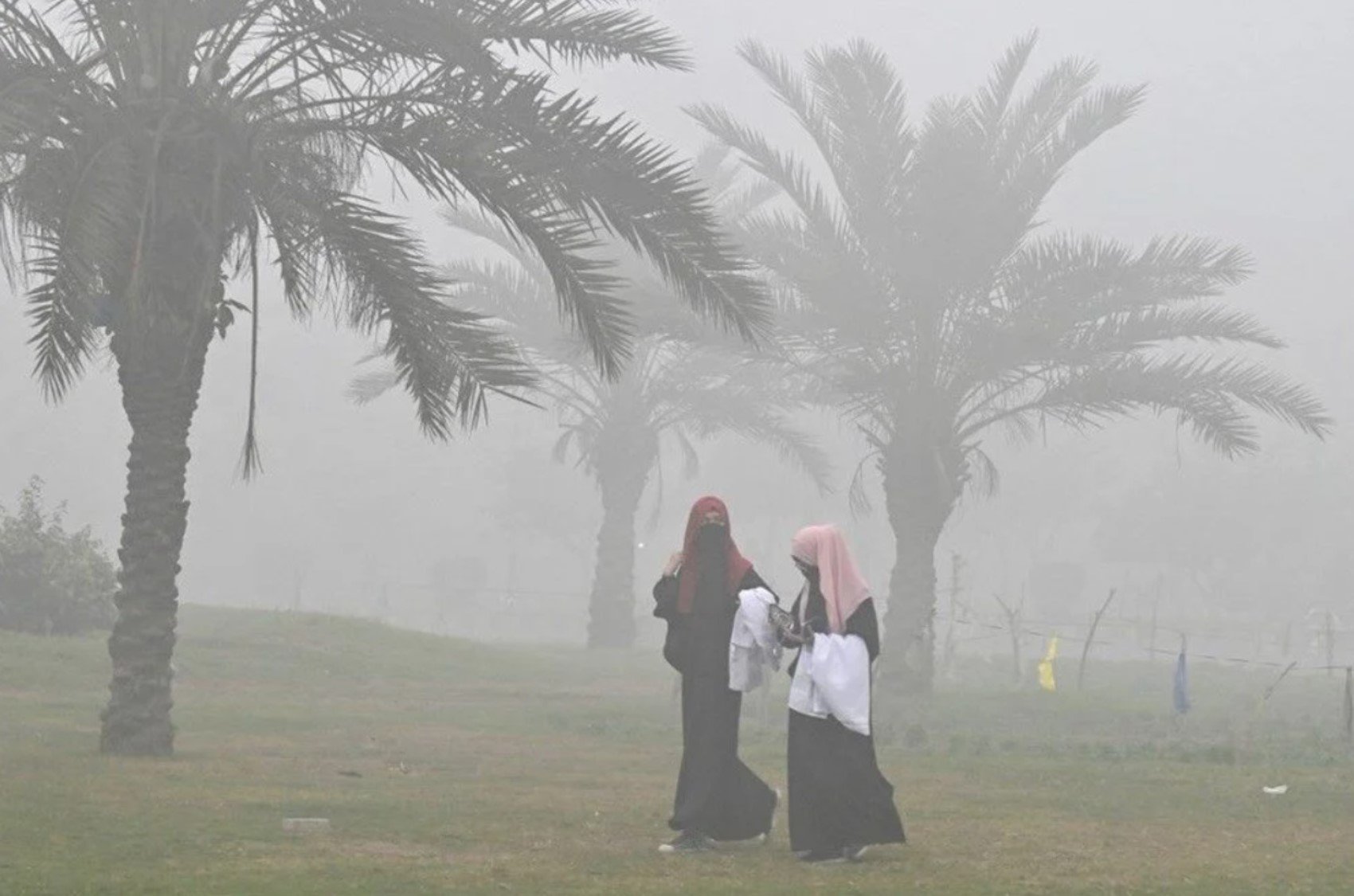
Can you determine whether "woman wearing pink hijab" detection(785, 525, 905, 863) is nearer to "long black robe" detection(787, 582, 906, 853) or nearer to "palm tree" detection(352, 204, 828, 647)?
"long black robe" detection(787, 582, 906, 853)

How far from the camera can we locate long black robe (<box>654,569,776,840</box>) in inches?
381

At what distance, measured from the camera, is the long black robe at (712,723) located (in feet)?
31.8

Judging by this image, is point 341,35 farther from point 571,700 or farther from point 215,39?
point 571,700

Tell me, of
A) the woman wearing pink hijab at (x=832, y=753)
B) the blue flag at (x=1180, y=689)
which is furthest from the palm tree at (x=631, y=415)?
the woman wearing pink hijab at (x=832, y=753)

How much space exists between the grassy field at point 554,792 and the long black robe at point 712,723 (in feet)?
0.68

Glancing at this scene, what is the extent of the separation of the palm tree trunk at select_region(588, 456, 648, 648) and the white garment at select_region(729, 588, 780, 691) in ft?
85.5

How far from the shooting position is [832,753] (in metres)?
9.31

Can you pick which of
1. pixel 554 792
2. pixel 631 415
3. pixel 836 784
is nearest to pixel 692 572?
pixel 836 784

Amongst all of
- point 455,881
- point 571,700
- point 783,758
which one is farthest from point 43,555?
point 455,881

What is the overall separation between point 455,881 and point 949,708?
15634mm

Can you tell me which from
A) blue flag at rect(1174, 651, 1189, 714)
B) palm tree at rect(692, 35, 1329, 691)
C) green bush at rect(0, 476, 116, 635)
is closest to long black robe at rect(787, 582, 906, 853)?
blue flag at rect(1174, 651, 1189, 714)

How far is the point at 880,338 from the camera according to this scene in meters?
24.8

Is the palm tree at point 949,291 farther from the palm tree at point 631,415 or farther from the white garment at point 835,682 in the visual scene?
the white garment at point 835,682

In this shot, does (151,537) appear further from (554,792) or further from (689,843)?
(689,843)
